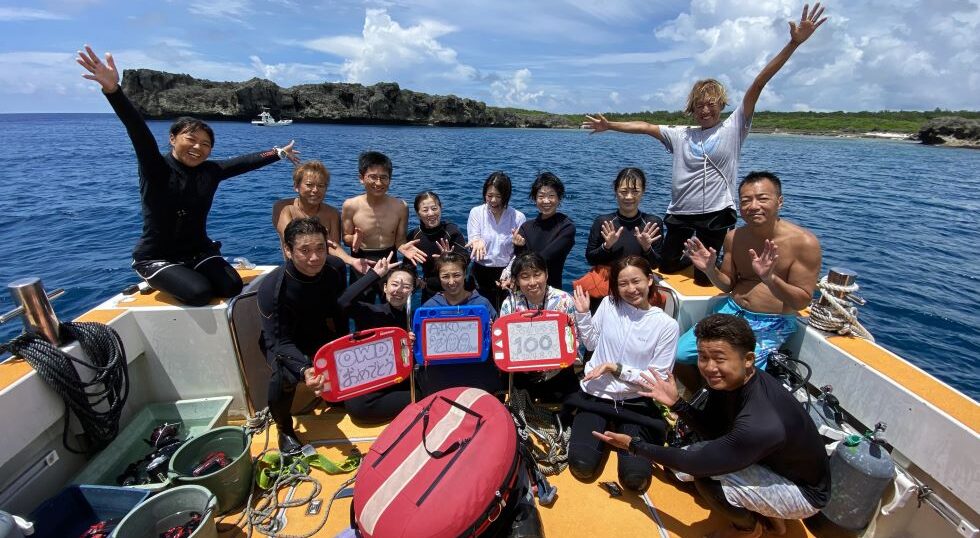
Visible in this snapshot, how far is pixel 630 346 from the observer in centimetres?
321

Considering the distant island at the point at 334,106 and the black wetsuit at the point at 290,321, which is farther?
the distant island at the point at 334,106

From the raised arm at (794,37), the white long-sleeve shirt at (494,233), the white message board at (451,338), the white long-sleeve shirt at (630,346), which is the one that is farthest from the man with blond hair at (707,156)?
the white message board at (451,338)

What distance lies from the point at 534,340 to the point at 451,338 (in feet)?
2.19

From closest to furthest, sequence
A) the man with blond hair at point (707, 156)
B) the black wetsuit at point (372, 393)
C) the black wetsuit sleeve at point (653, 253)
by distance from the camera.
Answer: the black wetsuit at point (372, 393) → the man with blond hair at point (707, 156) → the black wetsuit sleeve at point (653, 253)

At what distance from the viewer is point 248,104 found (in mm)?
72188

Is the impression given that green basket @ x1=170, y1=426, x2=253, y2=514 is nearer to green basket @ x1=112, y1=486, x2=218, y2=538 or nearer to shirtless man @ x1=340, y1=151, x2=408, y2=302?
green basket @ x1=112, y1=486, x2=218, y2=538

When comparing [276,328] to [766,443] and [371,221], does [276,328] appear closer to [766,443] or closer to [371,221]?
[371,221]

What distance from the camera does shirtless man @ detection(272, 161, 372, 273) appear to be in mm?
4316

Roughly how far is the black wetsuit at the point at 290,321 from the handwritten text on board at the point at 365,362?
0.27 m

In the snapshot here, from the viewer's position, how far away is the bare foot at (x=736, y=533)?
8.38ft

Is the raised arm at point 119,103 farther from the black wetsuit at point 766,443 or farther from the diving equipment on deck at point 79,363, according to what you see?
the black wetsuit at point 766,443

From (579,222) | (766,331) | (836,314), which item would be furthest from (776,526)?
(579,222)

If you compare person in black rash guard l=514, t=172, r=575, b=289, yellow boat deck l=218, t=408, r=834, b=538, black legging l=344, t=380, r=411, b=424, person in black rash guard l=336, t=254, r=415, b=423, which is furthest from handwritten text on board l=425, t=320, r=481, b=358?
person in black rash guard l=514, t=172, r=575, b=289

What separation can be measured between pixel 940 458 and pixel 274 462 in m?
4.28
